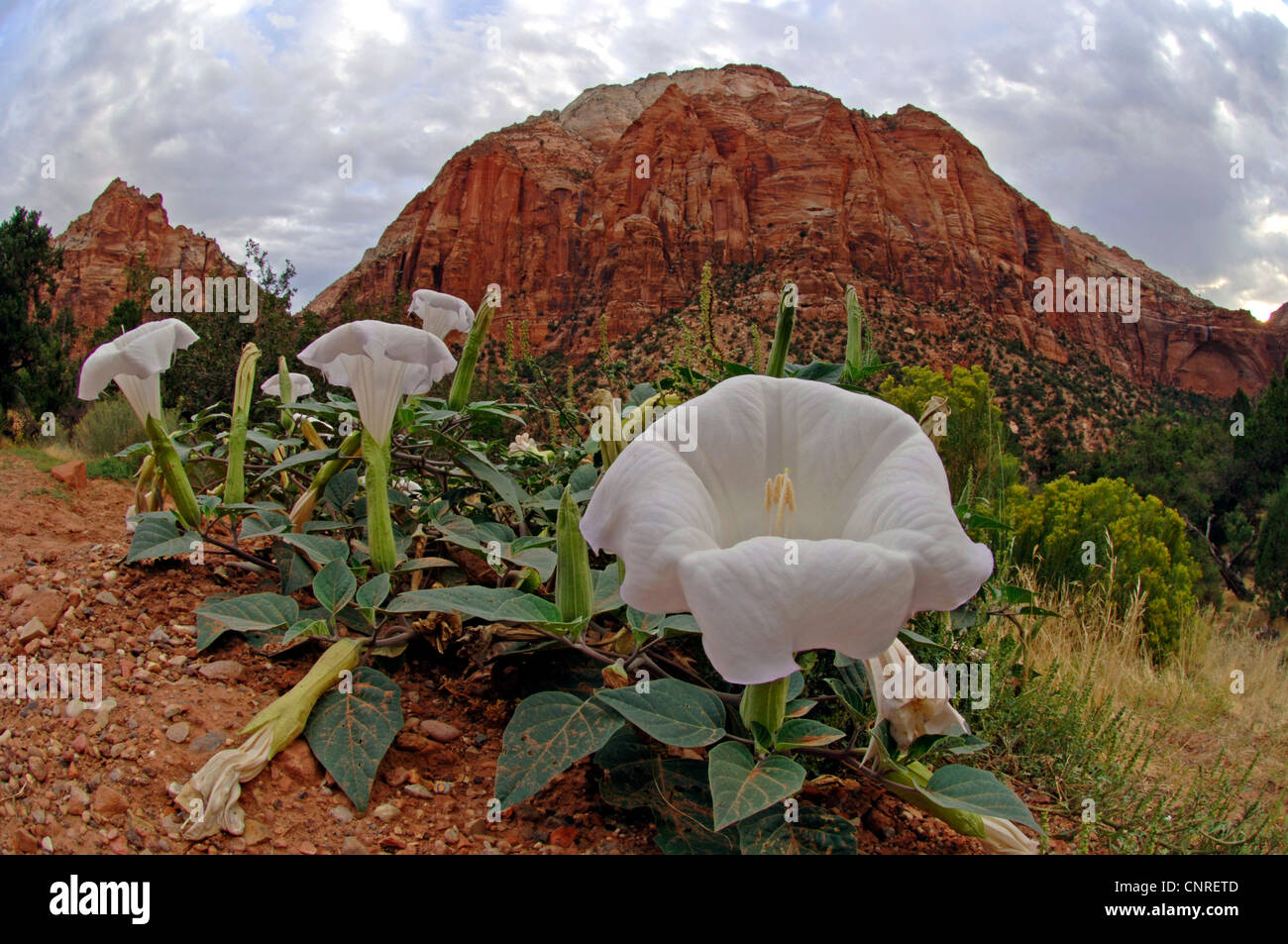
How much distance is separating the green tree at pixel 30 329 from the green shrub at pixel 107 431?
3669mm

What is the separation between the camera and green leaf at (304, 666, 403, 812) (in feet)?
4.31

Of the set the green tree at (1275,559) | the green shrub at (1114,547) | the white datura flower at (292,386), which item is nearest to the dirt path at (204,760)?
the white datura flower at (292,386)

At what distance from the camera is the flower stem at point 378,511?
168cm

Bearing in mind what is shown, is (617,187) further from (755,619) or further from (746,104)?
(755,619)

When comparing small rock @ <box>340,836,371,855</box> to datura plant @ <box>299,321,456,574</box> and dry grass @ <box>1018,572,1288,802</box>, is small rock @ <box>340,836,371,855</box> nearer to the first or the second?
datura plant @ <box>299,321,456,574</box>

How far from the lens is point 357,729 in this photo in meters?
1.39

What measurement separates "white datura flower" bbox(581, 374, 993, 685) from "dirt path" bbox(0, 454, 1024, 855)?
646mm

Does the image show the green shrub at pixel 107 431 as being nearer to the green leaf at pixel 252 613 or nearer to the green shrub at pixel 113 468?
the green shrub at pixel 113 468

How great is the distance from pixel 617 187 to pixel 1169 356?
56.9 m

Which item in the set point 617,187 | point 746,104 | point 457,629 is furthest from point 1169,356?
point 457,629

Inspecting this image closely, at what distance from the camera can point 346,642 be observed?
151 cm

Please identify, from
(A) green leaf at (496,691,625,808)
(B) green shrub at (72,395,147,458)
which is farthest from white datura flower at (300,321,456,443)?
(B) green shrub at (72,395,147,458)

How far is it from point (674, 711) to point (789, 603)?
1.56 feet

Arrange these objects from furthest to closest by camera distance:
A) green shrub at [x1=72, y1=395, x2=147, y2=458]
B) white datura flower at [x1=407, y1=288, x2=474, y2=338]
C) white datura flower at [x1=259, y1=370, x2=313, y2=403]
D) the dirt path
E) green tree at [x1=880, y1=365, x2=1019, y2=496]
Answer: green shrub at [x1=72, y1=395, x2=147, y2=458] → green tree at [x1=880, y1=365, x2=1019, y2=496] → white datura flower at [x1=259, y1=370, x2=313, y2=403] → white datura flower at [x1=407, y1=288, x2=474, y2=338] → the dirt path
